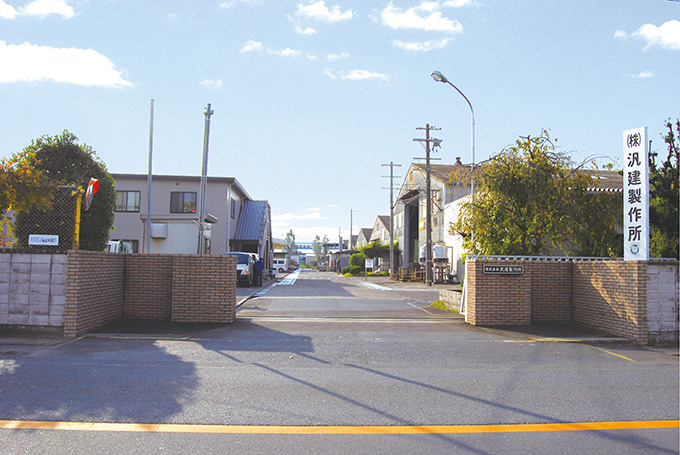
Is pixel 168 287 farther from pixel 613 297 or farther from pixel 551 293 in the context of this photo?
pixel 613 297

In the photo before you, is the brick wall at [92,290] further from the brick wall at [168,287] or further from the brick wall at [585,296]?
the brick wall at [585,296]

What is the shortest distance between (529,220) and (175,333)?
32.5 feet

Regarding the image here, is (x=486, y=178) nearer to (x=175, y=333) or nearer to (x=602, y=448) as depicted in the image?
(x=175, y=333)

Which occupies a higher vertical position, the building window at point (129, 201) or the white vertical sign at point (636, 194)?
the building window at point (129, 201)

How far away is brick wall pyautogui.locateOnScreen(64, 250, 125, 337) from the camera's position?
941 centimetres

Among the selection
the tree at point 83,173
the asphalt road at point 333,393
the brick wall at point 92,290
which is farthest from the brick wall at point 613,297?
the tree at point 83,173

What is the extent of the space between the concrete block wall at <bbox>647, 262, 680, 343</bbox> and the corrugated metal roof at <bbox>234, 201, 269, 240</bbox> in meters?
32.3

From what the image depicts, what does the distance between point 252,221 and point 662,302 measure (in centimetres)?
3435

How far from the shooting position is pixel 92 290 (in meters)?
10.1

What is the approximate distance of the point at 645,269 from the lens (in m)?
10.3

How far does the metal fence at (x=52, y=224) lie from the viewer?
9945 millimetres

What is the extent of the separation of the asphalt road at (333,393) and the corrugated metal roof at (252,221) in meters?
29.9

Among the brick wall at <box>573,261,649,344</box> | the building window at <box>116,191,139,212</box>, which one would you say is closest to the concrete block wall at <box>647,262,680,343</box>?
the brick wall at <box>573,261,649,344</box>

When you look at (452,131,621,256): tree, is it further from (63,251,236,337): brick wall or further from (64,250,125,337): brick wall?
(64,250,125,337): brick wall
